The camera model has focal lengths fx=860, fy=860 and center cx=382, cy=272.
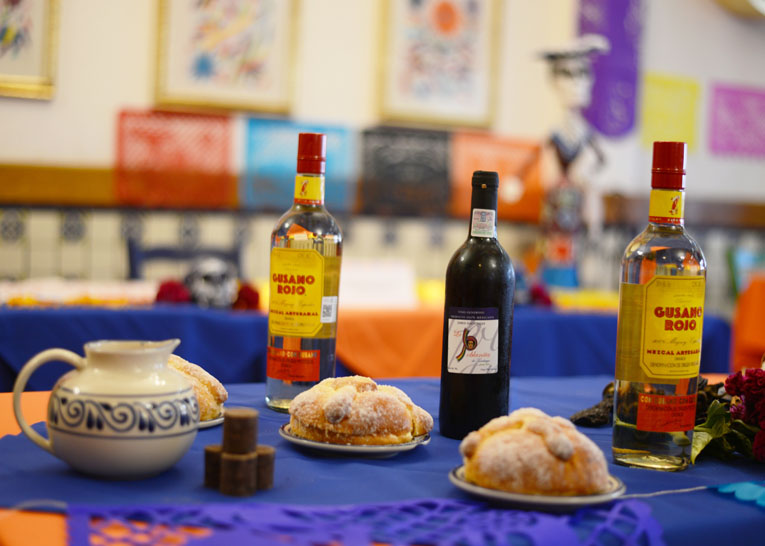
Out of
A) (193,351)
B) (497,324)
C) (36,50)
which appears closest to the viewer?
(497,324)

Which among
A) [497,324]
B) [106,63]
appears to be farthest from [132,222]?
[497,324]

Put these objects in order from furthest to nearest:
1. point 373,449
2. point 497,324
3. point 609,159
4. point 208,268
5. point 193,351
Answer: point 609,159, point 208,268, point 193,351, point 497,324, point 373,449

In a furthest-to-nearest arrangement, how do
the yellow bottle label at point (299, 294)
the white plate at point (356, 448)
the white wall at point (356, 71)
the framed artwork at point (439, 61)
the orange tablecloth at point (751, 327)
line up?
the framed artwork at point (439, 61) → the orange tablecloth at point (751, 327) → the white wall at point (356, 71) → the yellow bottle label at point (299, 294) → the white plate at point (356, 448)

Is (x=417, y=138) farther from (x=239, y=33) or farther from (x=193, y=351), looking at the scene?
(x=193, y=351)

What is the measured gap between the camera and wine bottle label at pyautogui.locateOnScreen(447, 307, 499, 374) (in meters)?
0.95

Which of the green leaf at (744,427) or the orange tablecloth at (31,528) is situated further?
the green leaf at (744,427)

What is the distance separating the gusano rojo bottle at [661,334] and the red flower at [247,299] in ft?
5.90

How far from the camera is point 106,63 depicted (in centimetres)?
A: 398

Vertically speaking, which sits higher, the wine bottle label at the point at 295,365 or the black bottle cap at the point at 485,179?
the black bottle cap at the point at 485,179

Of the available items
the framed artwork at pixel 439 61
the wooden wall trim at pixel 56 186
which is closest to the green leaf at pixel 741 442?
the wooden wall trim at pixel 56 186

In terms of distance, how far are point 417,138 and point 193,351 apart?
2560 mm

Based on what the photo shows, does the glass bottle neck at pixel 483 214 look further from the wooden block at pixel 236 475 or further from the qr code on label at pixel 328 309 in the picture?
the wooden block at pixel 236 475

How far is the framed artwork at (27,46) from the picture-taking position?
3.79 metres

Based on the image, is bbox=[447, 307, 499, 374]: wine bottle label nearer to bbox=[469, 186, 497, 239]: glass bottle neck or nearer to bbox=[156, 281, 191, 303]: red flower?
bbox=[469, 186, 497, 239]: glass bottle neck
